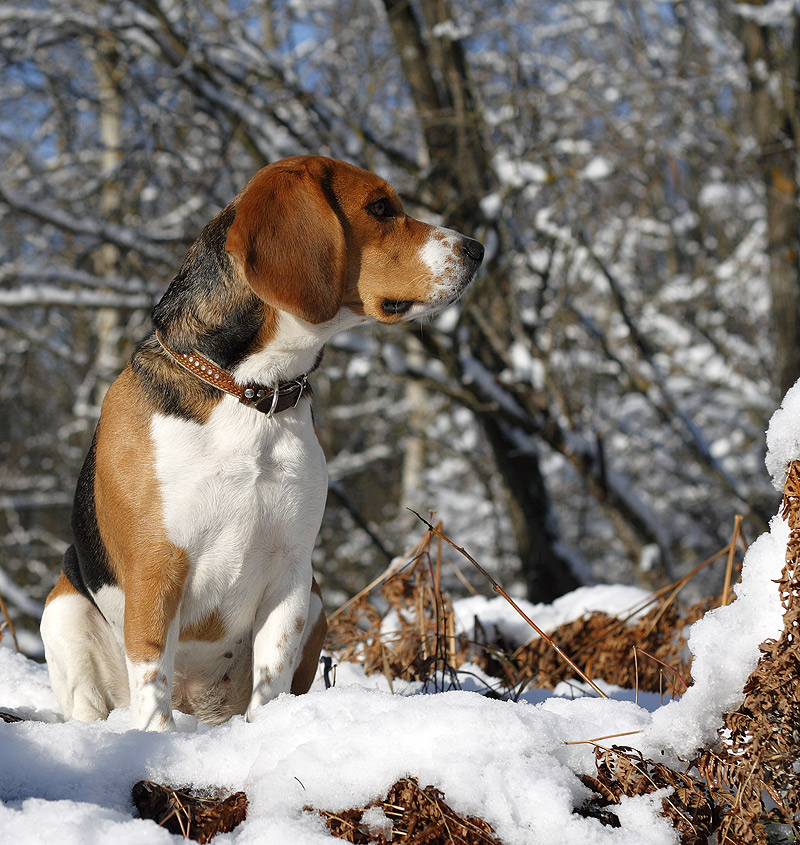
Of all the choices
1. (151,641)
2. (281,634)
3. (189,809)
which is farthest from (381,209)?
(189,809)

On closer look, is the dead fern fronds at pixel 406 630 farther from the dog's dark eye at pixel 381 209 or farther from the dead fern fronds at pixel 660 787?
the dead fern fronds at pixel 660 787

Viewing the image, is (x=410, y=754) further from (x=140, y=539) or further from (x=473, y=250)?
(x=473, y=250)

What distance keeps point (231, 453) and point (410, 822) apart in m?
1.20

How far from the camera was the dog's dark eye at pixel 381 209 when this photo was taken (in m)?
2.69

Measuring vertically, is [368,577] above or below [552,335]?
below

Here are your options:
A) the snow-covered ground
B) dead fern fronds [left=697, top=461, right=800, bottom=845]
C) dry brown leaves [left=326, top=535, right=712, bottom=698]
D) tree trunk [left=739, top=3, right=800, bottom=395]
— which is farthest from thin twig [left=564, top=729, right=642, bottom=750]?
tree trunk [left=739, top=3, right=800, bottom=395]

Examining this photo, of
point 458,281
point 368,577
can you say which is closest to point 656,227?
point 368,577

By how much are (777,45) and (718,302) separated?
2.58 m

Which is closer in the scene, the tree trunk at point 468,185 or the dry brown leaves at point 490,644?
the dry brown leaves at point 490,644

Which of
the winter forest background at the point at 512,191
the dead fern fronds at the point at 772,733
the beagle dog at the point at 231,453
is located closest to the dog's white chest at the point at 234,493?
the beagle dog at the point at 231,453

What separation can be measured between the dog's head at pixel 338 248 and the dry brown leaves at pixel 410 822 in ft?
4.22

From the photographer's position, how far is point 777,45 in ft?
22.8

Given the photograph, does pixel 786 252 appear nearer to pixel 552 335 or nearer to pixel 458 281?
pixel 552 335

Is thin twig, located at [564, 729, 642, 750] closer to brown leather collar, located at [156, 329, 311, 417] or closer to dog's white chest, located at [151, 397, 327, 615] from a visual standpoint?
dog's white chest, located at [151, 397, 327, 615]
